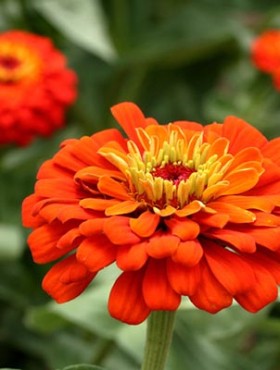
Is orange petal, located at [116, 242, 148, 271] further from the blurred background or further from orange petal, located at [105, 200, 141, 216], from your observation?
the blurred background

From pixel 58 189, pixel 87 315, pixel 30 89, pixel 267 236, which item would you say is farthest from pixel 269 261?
pixel 30 89

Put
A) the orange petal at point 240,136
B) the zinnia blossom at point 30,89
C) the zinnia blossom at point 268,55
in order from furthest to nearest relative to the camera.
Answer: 1. the zinnia blossom at point 268,55
2. the zinnia blossom at point 30,89
3. the orange petal at point 240,136

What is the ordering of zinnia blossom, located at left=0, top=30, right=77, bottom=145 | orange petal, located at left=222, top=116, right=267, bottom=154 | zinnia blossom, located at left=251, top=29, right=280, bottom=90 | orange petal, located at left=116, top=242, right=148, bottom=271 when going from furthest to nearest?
zinnia blossom, located at left=251, top=29, right=280, bottom=90, zinnia blossom, located at left=0, top=30, right=77, bottom=145, orange petal, located at left=222, top=116, right=267, bottom=154, orange petal, located at left=116, top=242, right=148, bottom=271

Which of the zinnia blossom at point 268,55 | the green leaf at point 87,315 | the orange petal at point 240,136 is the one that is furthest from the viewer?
the zinnia blossom at point 268,55

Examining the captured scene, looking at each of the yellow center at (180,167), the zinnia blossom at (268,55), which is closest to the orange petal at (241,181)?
the yellow center at (180,167)

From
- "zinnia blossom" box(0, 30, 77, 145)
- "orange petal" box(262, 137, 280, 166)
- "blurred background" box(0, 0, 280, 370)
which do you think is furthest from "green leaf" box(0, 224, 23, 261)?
"orange petal" box(262, 137, 280, 166)

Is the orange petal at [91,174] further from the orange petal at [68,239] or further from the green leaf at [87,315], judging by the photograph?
the green leaf at [87,315]
